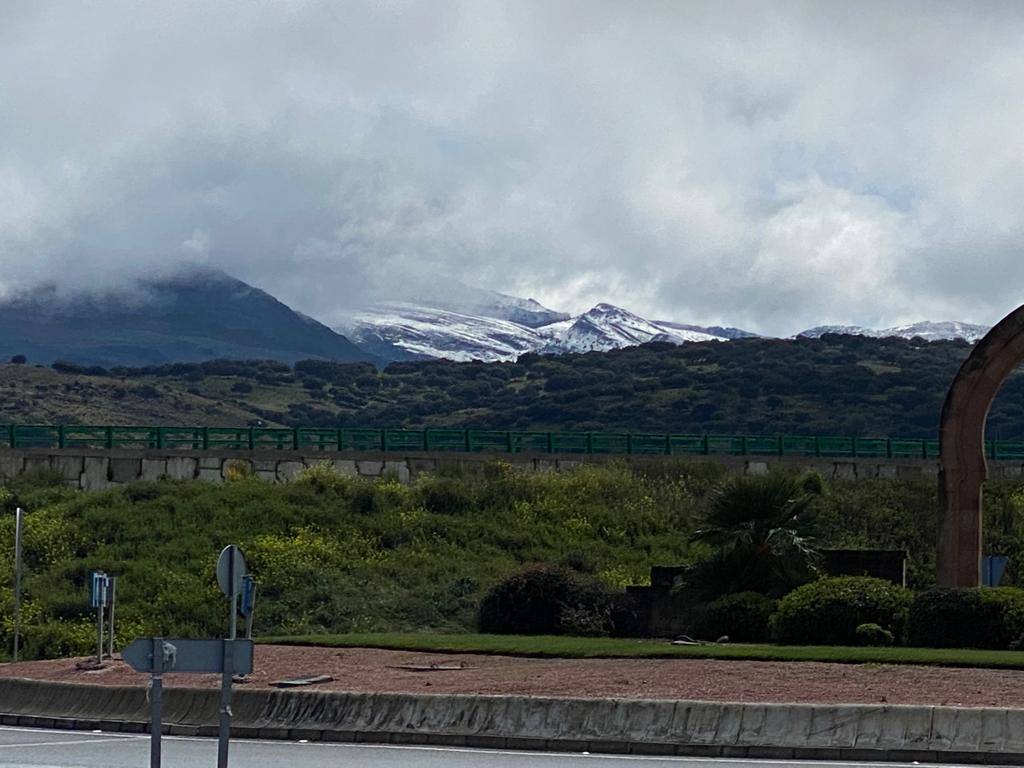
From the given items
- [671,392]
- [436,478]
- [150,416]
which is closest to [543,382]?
[671,392]

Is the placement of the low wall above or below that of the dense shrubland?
above

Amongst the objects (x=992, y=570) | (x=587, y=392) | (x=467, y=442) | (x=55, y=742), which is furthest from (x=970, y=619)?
(x=587, y=392)

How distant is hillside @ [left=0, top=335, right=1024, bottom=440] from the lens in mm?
106250

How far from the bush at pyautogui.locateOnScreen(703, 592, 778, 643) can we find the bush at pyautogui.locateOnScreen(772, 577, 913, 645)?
63.5 inches

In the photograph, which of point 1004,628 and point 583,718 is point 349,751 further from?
point 1004,628

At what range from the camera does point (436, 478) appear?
5356 centimetres

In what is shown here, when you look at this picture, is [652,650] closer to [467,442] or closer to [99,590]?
[99,590]

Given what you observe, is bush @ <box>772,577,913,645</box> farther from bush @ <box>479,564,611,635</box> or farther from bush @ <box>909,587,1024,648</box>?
bush @ <box>479,564,611,635</box>

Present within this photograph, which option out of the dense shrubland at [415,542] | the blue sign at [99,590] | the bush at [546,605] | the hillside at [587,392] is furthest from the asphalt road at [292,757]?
the hillside at [587,392]

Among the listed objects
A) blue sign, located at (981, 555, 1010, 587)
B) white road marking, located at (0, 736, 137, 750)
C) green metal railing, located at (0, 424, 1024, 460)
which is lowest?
white road marking, located at (0, 736, 137, 750)

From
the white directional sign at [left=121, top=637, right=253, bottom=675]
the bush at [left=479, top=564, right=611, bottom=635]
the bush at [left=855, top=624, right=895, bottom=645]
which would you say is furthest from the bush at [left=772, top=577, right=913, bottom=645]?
the white directional sign at [left=121, top=637, right=253, bottom=675]

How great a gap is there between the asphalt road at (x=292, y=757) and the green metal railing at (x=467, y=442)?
1212 inches

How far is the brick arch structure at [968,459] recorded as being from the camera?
101 feet

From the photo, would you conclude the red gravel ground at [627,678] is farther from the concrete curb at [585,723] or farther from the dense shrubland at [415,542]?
the dense shrubland at [415,542]
